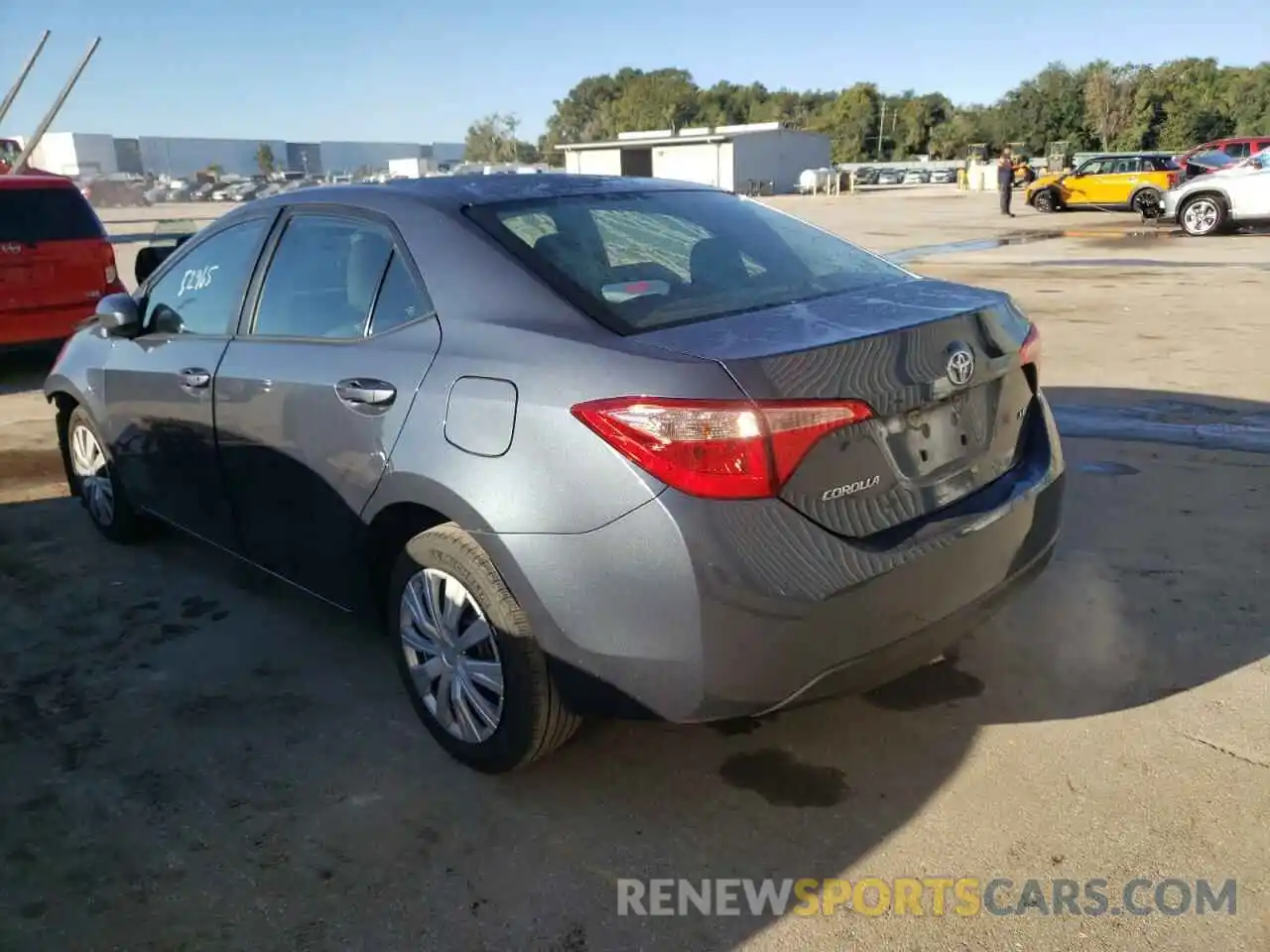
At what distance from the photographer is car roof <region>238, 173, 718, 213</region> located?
3.32 m

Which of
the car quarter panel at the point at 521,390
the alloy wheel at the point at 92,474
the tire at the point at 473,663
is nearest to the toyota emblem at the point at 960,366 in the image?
the car quarter panel at the point at 521,390

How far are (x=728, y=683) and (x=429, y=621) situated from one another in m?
1.01

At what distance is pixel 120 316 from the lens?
4.32m

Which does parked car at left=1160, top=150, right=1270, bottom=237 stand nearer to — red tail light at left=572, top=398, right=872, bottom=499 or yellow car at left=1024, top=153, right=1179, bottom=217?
yellow car at left=1024, top=153, right=1179, bottom=217

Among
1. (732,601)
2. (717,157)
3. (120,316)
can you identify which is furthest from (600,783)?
(717,157)

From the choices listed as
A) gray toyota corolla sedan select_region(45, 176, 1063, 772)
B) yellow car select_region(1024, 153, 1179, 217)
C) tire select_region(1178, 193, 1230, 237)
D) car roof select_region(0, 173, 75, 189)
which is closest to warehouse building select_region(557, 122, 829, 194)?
yellow car select_region(1024, 153, 1179, 217)

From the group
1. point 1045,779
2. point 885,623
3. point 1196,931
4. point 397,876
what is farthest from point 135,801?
point 1196,931

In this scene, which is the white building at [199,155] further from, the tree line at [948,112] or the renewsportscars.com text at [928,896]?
the renewsportscars.com text at [928,896]

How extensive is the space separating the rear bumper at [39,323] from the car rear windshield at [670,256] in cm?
689

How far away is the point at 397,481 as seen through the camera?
116 inches

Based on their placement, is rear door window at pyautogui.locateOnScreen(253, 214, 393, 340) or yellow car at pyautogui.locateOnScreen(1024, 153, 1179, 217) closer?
rear door window at pyautogui.locateOnScreen(253, 214, 393, 340)

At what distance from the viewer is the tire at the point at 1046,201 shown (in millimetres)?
29094

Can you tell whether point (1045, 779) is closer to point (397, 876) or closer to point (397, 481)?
point (397, 876)

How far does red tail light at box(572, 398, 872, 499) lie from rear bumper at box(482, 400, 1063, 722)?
2.2 inches
